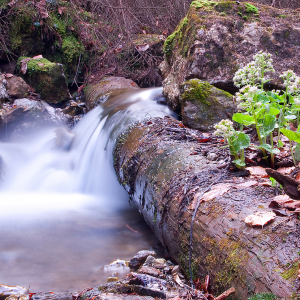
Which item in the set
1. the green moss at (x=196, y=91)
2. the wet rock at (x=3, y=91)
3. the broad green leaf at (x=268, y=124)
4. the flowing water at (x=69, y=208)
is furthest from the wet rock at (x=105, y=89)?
the broad green leaf at (x=268, y=124)

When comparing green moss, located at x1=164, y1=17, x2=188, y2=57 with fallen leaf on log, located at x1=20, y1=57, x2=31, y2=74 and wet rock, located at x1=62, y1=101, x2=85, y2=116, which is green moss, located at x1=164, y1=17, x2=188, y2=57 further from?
fallen leaf on log, located at x1=20, y1=57, x2=31, y2=74

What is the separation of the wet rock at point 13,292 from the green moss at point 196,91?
307 centimetres

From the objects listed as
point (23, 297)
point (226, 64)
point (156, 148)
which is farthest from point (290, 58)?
point (23, 297)

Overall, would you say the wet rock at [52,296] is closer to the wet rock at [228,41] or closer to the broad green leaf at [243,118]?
the broad green leaf at [243,118]

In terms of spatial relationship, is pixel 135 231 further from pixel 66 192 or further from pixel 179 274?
pixel 66 192

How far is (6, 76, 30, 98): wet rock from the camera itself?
23.6ft

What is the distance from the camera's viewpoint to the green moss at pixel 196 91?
4.02 metres

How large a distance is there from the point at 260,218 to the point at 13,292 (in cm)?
186

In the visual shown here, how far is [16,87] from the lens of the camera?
7230 mm

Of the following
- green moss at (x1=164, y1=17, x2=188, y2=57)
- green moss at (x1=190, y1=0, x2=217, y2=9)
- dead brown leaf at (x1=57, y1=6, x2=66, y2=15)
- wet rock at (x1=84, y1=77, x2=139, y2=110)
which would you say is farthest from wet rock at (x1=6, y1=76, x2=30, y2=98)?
green moss at (x1=190, y1=0, x2=217, y2=9)

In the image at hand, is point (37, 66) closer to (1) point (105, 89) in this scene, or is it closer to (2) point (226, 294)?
(1) point (105, 89)

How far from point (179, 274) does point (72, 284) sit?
3.13 ft

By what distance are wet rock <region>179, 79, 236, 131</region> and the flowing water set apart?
0.54 m

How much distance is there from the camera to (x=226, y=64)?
4551mm
